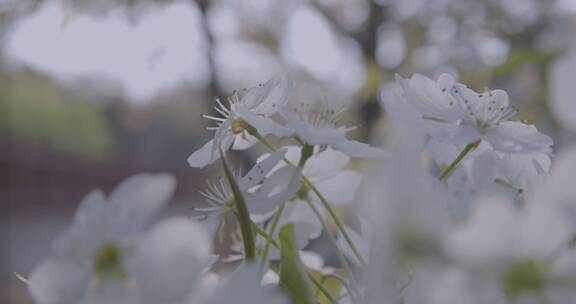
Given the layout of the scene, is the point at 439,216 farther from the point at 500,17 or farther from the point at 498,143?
the point at 500,17

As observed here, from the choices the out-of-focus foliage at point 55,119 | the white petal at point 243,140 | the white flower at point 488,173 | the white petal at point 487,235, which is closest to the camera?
the white petal at point 487,235

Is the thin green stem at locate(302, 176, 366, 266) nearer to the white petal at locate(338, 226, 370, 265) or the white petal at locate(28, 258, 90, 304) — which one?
the white petal at locate(338, 226, 370, 265)

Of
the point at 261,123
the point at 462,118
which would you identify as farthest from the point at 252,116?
the point at 462,118

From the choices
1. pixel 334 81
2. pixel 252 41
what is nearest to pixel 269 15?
pixel 252 41

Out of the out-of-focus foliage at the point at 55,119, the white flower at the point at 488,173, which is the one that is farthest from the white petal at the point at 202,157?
the out-of-focus foliage at the point at 55,119

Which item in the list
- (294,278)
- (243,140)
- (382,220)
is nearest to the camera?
(382,220)

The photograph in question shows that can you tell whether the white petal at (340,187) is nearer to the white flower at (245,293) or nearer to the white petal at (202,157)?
the white petal at (202,157)

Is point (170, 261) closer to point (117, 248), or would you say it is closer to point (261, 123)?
point (117, 248)
